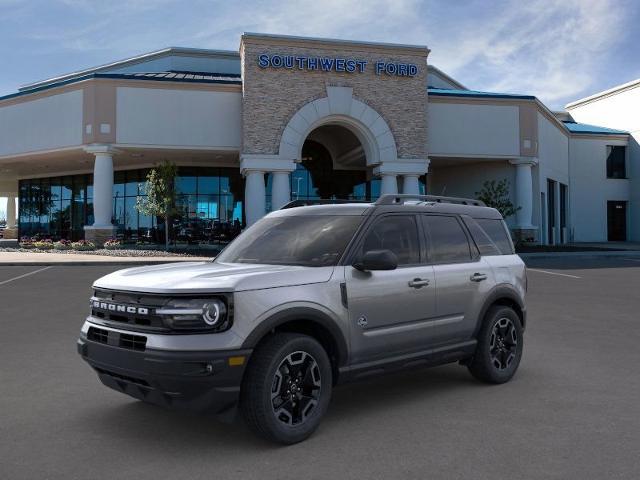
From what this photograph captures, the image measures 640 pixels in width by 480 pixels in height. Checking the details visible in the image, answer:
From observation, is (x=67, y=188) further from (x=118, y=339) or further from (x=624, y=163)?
(x=624, y=163)

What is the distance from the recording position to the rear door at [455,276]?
5.44 m

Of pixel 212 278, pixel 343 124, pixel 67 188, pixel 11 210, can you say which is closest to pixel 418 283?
pixel 212 278

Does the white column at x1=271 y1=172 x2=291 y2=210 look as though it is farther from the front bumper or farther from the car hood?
the front bumper

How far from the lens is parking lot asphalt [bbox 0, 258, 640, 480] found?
12.6 ft

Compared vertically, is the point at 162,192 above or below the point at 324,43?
below

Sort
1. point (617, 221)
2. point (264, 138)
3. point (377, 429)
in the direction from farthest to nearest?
point (617, 221) < point (264, 138) < point (377, 429)

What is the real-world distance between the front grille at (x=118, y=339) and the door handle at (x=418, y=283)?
90.0 inches

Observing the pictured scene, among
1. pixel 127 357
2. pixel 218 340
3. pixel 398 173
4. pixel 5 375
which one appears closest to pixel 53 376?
pixel 5 375

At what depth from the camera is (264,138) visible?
28.5 meters

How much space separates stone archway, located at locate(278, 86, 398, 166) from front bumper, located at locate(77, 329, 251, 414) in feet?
82.2

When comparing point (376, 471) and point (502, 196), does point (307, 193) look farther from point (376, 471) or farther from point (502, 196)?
point (376, 471)

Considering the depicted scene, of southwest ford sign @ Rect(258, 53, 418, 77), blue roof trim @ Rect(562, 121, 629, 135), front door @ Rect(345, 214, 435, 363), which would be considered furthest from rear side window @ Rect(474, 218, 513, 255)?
blue roof trim @ Rect(562, 121, 629, 135)

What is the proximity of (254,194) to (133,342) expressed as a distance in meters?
24.9

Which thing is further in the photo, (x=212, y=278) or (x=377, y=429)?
(x=377, y=429)
